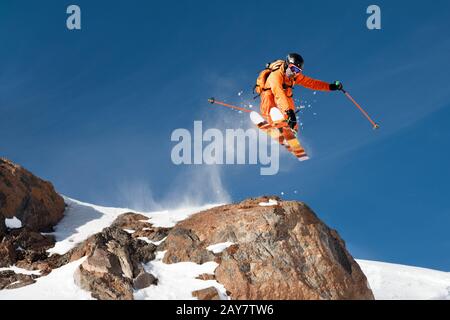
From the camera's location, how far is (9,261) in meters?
29.5

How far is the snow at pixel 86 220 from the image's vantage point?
34875 mm

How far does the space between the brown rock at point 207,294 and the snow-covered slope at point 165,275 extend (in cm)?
34

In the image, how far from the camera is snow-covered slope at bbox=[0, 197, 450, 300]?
2425cm

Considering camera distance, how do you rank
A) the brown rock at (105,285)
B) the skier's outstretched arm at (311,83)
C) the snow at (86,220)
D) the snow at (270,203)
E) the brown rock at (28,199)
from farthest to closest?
the brown rock at (28,199)
the snow at (86,220)
the snow at (270,203)
the brown rock at (105,285)
the skier's outstretched arm at (311,83)

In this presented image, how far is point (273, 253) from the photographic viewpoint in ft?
86.4

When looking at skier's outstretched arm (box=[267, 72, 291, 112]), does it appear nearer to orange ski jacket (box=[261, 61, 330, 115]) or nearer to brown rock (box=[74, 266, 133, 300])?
orange ski jacket (box=[261, 61, 330, 115])

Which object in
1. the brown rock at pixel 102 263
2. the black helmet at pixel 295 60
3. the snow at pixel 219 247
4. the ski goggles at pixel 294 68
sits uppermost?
the black helmet at pixel 295 60

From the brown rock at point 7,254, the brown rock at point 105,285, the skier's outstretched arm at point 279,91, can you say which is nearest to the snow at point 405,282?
the brown rock at point 105,285

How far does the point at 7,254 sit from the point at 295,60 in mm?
20244

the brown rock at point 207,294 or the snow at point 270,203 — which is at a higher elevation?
the snow at point 270,203

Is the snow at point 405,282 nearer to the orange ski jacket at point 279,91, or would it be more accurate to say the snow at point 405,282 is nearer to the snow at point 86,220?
the snow at point 86,220

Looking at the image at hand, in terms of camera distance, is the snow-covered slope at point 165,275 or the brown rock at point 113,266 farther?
the snow-covered slope at point 165,275

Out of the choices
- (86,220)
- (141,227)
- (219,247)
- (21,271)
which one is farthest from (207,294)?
(86,220)
